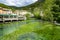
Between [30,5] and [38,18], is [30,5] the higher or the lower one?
the higher one

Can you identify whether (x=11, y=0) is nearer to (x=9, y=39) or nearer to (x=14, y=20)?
(x=14, y=20)

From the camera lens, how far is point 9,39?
452 cm

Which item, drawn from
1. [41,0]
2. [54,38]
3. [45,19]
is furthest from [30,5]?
[54,38]

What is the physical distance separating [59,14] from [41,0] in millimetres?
782

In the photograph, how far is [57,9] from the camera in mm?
6875

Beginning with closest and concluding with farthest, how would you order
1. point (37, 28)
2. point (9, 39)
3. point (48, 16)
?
point (9, 39) < point (37, 28) < point (48, 16)

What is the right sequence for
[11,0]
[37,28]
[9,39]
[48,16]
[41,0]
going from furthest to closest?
1. [48,16]
2. [41,0]
3. [11,0]
4. [37,28]
5. [9,39]

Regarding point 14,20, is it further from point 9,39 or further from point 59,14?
point 9,39

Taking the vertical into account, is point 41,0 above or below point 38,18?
above

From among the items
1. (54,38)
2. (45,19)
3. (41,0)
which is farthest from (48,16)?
(54,38)

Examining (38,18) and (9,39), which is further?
(38,18)

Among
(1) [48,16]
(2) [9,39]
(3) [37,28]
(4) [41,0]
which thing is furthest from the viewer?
(1) [48,16]

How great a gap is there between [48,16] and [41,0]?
0.79 meters

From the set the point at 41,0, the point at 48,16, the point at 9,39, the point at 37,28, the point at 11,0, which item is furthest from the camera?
the point at 48,16
